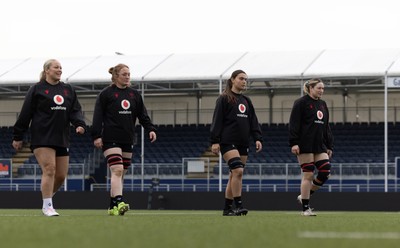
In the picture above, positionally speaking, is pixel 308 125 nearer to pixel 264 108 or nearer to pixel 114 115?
pixel 114 115

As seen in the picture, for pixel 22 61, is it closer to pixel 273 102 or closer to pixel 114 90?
pixel 273 102

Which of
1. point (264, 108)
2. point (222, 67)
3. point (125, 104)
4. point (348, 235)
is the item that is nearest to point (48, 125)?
point (125, 104)

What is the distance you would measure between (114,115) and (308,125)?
8.16ft

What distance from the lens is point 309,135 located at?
1159cm

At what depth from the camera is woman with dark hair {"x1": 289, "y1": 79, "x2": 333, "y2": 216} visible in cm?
1157

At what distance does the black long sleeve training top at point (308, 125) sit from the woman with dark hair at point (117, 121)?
1821 millimetres

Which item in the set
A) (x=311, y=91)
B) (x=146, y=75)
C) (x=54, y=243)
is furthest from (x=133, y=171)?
(x=54, y=243)

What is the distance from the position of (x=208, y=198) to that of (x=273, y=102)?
41.2 feet

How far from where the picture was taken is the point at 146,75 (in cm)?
2559

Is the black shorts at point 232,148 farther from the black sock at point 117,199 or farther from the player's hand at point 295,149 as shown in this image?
the black sock at point 117,199

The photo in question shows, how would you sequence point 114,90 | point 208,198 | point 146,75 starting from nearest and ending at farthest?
point 114,90, point 208,198, point 146,75

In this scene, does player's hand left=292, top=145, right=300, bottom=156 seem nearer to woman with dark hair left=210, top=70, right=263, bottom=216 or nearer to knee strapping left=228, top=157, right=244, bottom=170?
woman with dark hair left=210, top=70, right=263, bottom=216

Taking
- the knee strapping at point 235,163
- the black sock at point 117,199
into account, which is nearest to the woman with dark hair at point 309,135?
the knee strapping at point 235,163

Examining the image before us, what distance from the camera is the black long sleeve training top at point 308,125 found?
456 inches
